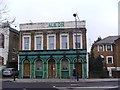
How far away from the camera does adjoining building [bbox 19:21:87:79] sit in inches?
1700

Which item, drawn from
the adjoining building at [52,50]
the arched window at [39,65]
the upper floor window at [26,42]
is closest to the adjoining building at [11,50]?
the upper floor window at [26,42]

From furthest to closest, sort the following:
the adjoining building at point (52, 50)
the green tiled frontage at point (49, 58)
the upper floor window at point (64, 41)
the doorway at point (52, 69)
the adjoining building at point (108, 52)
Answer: the adjoining building at point (108, 52), the upper floor window at point (64, 41), the doorway at point (52, 69), the adjoining building at point (52, 50), the green tiled frontage at point (49, 58)

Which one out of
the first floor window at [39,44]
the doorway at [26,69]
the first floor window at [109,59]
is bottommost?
the doorway at [26,69]

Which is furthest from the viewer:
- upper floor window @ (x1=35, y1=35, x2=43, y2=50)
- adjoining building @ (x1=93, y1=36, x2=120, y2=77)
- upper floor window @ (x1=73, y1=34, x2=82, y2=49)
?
adjoining building @ (x1=93, y1=36, x2=120, y2=77)

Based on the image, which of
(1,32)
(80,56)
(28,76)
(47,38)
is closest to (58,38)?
(47,38)

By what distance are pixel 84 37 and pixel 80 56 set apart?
9.56 feet

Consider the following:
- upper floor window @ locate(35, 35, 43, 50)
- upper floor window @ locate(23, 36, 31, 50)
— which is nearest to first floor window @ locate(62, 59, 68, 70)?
upper floor window @ locate(35, 35, 43, 50)

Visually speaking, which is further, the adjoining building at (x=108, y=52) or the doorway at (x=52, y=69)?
the adjoining building at (x=108, y=52)

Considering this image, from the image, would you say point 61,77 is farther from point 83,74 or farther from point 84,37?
point 84,37

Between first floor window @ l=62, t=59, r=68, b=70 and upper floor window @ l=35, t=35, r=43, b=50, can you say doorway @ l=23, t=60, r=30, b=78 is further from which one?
first floor window @ l=62, t=59, r=68, b=70

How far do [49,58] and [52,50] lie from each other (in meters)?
1.29

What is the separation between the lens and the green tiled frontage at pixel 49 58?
4306 centimetres

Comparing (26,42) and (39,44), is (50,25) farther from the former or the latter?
(26,42)

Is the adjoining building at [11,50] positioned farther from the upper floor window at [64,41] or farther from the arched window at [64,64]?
the upper floor window at [64,41]
